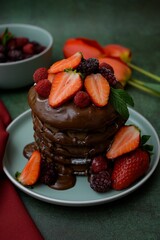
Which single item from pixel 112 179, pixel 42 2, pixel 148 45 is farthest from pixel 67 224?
pixel 42 2

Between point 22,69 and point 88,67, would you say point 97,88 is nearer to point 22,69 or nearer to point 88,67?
point 88,67

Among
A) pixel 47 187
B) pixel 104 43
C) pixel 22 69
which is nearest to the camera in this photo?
pixel 47 187

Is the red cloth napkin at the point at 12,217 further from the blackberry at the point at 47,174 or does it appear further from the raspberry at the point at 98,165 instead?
the raspberry at the point at 98,165

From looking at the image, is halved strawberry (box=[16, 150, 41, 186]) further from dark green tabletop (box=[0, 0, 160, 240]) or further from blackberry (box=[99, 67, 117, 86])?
blackberry (box=[99, 67, 117, 86])

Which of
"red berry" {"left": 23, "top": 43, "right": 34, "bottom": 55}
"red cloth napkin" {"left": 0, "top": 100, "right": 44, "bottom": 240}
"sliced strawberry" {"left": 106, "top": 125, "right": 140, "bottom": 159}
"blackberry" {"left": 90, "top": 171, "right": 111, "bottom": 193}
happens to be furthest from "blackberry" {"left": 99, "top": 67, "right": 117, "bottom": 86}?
"red berry" {"left": 23, "top": 43, "right": 34, "bottom": 55}

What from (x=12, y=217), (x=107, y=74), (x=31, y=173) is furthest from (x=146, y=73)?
(x=12, y=217)

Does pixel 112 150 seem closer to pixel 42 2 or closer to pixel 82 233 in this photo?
pixel 82 233

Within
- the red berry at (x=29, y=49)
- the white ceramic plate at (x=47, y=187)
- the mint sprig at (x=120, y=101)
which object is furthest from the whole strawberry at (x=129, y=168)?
the red berry at (x=29, y=49)

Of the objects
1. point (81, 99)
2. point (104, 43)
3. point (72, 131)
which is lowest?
point (104, 43)
